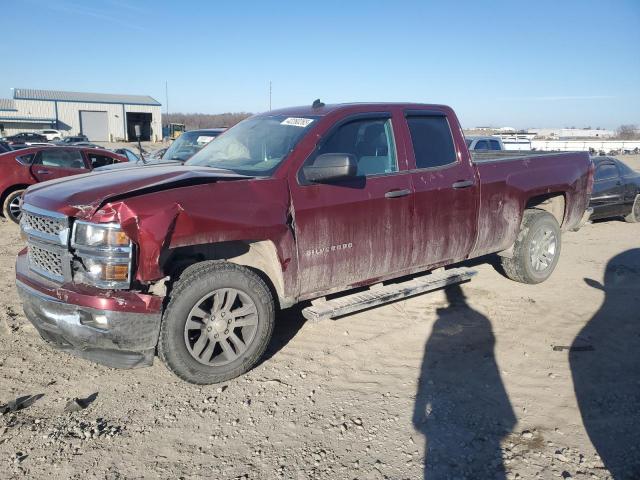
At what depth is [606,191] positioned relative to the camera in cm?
1091

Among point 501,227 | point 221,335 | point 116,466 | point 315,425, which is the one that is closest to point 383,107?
point 501,227

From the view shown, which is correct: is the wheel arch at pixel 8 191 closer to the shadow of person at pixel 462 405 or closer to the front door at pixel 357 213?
the front door at pixel 357 213

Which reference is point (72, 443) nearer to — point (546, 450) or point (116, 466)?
point (116, 466)

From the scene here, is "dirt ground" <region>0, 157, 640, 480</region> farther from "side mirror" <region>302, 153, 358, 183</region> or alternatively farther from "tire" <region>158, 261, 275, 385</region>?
"side mirror" <region>302, 153, 358, 183</region>

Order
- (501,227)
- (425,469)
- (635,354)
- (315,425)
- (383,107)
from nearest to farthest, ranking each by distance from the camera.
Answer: (425,469) → (315,425) → (635,354) → (383,107) → (501,227)

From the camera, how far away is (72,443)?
10.2 feet

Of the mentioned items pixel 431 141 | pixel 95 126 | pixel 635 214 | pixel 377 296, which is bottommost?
pixel 635 214

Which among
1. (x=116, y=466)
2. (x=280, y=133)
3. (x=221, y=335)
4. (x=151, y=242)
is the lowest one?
(x=116, y=466)

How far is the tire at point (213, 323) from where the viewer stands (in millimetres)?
3525

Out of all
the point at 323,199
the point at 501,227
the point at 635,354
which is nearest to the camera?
the point at 323,199

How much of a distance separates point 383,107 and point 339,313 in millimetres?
1972

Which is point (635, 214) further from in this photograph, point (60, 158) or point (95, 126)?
point (95, 126)

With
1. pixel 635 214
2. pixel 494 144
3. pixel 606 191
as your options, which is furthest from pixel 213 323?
pixel 494 144

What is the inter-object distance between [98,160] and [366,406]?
1016 centimetres
